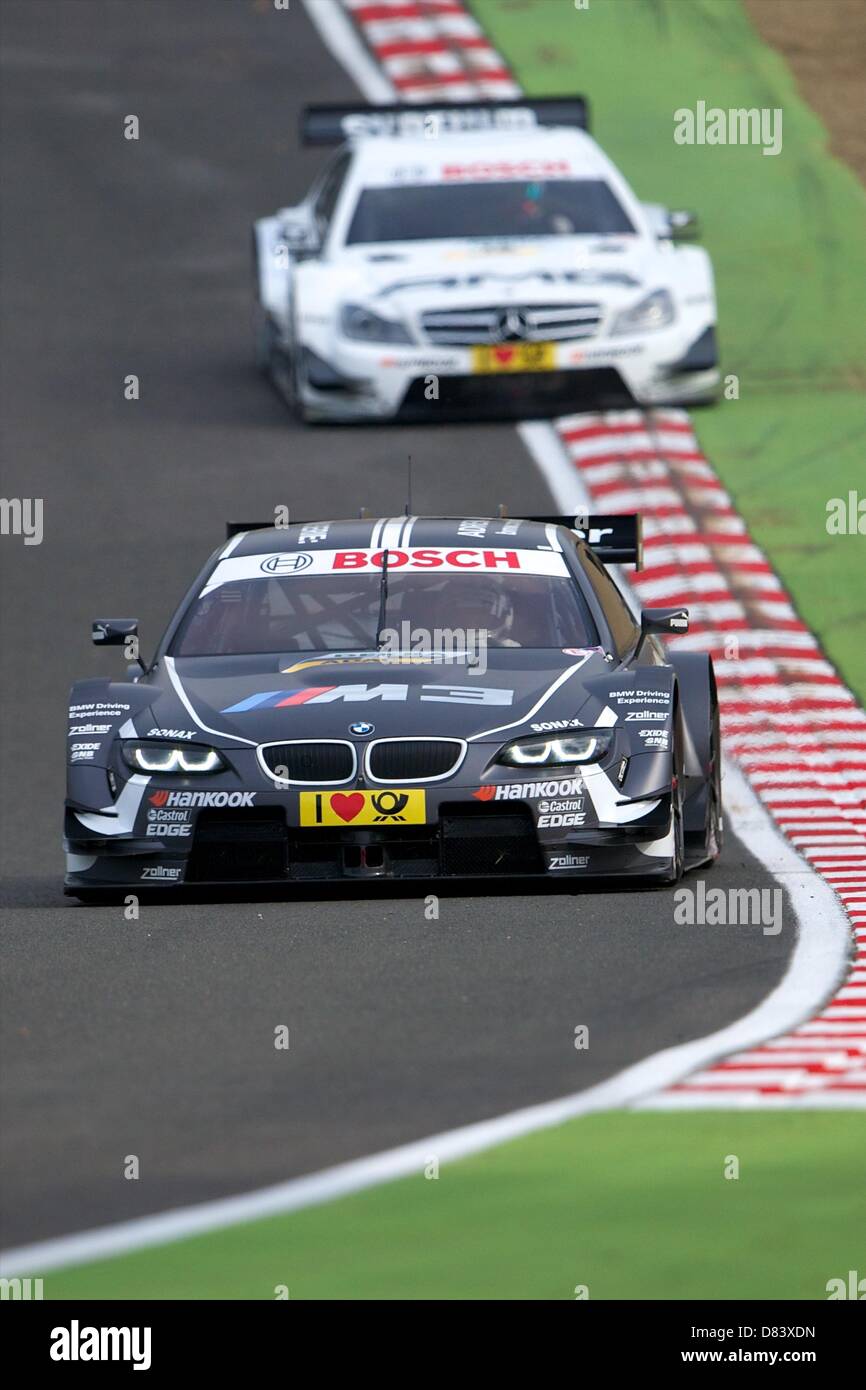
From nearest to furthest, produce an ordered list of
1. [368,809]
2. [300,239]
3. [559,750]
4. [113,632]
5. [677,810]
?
[368,809], [559,750], [677,810], [113,632], [300,239]

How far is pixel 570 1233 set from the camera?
546cm

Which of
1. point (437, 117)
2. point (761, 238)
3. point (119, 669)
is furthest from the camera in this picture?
point (761, 238)

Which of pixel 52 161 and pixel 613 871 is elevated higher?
pixel 52 161

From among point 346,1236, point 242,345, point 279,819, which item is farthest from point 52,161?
point 346,1236

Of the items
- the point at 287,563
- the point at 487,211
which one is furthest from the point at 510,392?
the point at 287,563

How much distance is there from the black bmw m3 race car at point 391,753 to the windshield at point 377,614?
0.4 inches

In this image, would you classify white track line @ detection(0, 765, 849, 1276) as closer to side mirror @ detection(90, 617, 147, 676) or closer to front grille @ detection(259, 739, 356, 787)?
front grille @ detection(259, 739, 356, 787)

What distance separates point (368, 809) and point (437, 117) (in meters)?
12.1

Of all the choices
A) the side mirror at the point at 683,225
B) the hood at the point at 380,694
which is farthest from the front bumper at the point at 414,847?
the side mirror at the point at 683,225

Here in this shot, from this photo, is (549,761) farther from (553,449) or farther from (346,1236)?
(553,449)

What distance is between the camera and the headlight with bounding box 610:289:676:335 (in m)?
17.9

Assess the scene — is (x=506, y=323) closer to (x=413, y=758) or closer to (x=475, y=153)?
(x=475, y=153)

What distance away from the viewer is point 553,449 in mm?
17750

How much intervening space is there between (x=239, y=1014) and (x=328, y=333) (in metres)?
11.1
